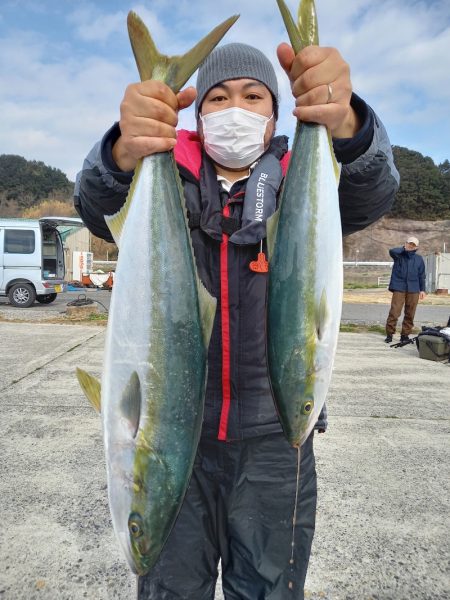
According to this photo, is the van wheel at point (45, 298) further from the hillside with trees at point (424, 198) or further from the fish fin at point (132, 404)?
the hillside with trees at point (424, 198)

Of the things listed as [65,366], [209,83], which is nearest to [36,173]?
[65,366]

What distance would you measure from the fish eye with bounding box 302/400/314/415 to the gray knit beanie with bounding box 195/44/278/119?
4.11 ft

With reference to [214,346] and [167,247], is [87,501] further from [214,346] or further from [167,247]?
[167,247]

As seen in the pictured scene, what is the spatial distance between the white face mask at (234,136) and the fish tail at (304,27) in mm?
447

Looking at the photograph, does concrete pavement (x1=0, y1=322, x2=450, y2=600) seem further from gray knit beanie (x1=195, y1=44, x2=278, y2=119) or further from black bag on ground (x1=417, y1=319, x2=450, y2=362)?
gray knit beanie (x1=195, y1=44, x2=278, y2=119)

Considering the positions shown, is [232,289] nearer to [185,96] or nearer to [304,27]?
[185,96]

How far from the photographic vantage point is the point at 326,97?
1304mm

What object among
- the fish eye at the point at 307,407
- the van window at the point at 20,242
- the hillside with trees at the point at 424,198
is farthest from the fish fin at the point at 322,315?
the hillside with trees at the point at 424,198

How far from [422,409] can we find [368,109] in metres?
4.05

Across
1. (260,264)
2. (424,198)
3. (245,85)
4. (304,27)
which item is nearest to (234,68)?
(245,85)

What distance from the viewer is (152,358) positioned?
1.28 m

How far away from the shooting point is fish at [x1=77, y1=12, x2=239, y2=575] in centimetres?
125

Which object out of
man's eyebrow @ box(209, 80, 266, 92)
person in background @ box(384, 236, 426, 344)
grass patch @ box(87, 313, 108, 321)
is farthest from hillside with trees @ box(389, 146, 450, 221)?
man's eyebrow @ box(209, 80, 266, 92)

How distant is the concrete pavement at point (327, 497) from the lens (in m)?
2.23
